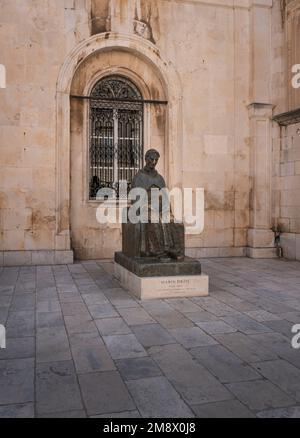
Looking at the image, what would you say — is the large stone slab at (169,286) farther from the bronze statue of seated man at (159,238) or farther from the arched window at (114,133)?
the arched window at (114,133)

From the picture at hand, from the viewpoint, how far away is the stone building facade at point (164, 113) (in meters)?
9.80

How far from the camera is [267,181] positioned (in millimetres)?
11109

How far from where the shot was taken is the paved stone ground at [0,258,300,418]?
301cm

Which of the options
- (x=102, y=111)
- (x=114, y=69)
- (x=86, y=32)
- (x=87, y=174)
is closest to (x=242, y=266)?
(x=87, y=174)

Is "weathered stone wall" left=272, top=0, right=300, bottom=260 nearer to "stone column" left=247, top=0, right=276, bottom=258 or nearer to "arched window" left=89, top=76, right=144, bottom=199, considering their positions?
"stone column" left=247, top=0, right=276, bottom=258

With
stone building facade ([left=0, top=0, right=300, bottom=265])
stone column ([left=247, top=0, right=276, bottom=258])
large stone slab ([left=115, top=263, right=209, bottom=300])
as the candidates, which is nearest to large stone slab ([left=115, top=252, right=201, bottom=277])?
large stone slab ([left=115, top=263, right=209, bottom=300])

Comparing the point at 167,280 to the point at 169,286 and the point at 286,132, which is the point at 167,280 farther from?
the point at 286,132

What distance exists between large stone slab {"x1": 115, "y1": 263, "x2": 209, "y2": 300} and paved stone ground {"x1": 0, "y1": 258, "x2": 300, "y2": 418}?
19cm

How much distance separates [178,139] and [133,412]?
872 centimetres

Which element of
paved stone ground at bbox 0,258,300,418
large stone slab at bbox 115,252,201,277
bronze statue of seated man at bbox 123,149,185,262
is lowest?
paved stone ground at bbox 0,258,300,418

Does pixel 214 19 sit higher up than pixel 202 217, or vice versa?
pixel 214 19

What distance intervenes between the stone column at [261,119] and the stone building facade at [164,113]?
3cm

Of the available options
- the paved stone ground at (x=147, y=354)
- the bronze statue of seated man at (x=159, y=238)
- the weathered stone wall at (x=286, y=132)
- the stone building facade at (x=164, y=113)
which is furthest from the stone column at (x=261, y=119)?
the bronze statue of seated man at (x=159, y=238)

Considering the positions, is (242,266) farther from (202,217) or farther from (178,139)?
(178,139)
